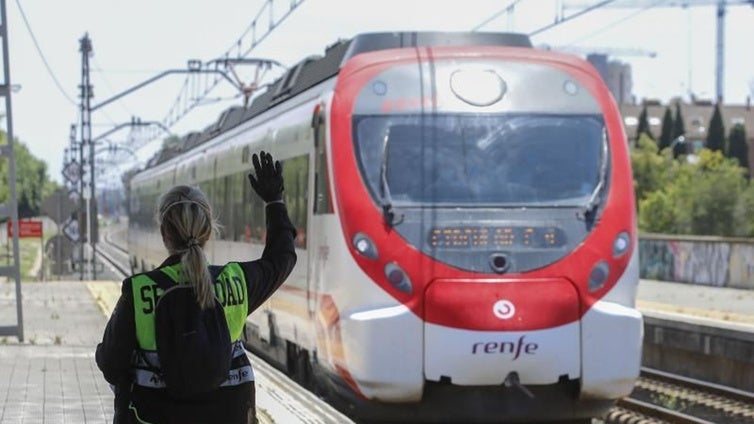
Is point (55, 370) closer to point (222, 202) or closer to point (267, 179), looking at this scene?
point (222, 202)

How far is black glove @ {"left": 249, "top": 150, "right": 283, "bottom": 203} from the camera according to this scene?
4762 mm

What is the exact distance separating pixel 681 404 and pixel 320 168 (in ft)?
24.0

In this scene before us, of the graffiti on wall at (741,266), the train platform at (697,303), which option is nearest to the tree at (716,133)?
the train platform at (697,303)

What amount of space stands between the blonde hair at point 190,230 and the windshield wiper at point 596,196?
6.07m

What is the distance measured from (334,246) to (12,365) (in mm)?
5500

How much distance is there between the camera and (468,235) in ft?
32.5

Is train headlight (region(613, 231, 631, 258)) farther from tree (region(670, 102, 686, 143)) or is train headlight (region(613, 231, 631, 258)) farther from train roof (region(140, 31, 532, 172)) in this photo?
tree (region(670, 102, 686, 143))

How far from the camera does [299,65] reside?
47.0 feet

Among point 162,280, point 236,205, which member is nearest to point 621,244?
point 162,280

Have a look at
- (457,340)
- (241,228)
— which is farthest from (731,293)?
(457,340)

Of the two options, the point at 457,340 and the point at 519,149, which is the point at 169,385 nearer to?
the point at 457,340

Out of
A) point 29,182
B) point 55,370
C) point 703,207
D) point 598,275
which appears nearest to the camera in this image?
point 598,275

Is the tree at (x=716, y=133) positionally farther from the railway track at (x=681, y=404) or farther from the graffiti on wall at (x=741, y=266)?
the railway track at (x=681, y=404)

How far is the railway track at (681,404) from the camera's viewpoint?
14.6 m
